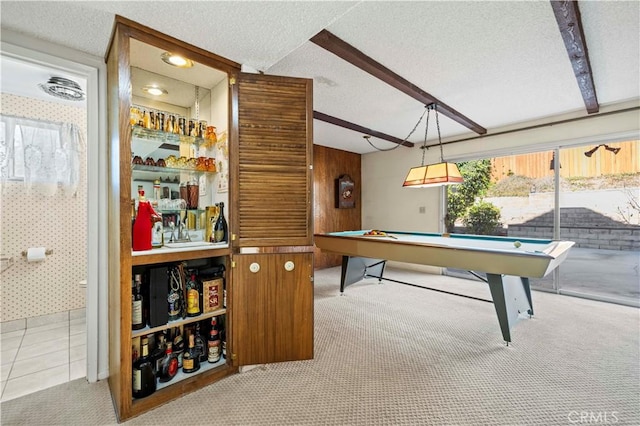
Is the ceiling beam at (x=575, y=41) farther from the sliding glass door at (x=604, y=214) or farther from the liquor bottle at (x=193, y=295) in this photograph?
the liquor bottle at (x=193, y=295)

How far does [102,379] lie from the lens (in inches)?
74.2

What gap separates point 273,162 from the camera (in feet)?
6.41

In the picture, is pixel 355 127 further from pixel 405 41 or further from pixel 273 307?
pixel 273 307

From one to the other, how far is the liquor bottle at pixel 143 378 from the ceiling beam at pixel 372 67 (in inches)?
94.3

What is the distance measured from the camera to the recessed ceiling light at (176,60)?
1.75 m

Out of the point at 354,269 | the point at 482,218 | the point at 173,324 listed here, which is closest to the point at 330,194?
the point at 354,269

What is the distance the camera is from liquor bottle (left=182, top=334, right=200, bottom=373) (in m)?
1.82

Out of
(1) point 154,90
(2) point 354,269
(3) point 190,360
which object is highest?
(1) point 154,90

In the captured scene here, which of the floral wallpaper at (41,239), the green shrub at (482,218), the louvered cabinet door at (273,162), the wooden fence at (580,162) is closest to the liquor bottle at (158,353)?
the louvered cabinet door at (273,162)

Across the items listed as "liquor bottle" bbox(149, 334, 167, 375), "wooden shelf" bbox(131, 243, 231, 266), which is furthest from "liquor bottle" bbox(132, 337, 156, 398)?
"wooden shelf" bbox(131, 243, 231, 266)

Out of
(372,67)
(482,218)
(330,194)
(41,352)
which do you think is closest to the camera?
(41,352)

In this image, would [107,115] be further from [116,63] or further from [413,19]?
[413,19]

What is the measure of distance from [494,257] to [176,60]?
2.82 m

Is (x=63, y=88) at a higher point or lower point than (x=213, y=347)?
higher
